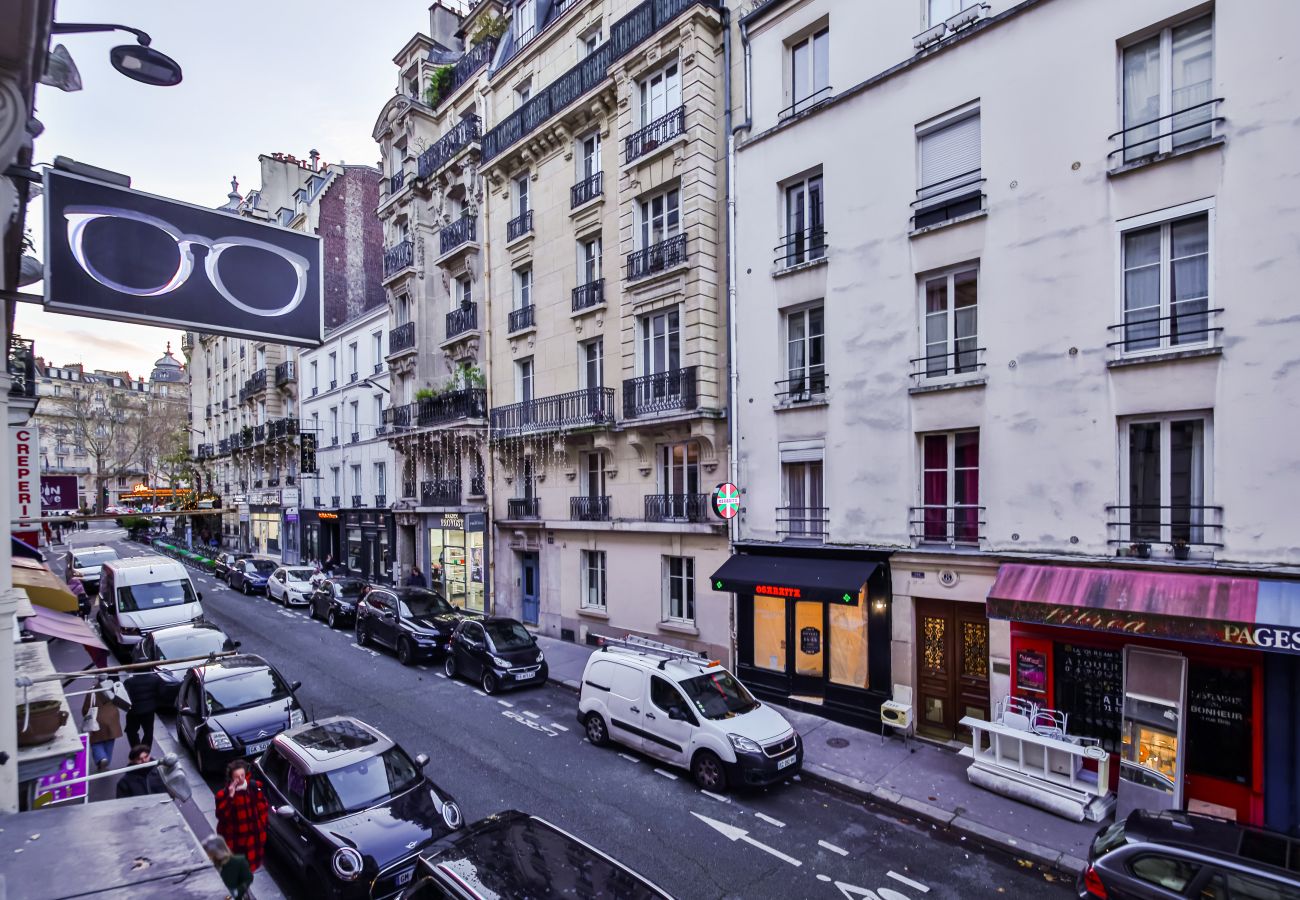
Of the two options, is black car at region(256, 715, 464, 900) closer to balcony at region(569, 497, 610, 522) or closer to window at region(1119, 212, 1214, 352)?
balcony at region(569, 497, 610, 522)

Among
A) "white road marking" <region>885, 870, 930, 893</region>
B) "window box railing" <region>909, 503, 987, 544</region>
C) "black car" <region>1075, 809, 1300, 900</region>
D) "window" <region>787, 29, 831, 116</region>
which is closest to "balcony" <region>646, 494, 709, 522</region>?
"window box railing" <region>909, 503, 987, 544</region>

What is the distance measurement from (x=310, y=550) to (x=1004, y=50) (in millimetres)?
37672

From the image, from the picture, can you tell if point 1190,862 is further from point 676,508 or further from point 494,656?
point 494,656

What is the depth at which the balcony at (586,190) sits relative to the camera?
59.8ft

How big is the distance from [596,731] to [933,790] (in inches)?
225

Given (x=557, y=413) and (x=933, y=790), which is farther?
(x=557, y=413)

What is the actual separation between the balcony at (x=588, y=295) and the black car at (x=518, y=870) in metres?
14.5

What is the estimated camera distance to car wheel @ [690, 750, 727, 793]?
980 cm

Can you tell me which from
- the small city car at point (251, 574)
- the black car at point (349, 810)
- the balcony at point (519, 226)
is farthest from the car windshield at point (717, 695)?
the small city car at point (251, 574)

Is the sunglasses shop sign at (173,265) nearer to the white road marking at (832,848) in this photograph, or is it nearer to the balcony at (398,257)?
the white road marking at (832,848)

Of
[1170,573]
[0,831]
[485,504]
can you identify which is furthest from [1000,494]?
[485,504]

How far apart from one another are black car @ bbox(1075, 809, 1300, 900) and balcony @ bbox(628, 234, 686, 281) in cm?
1323

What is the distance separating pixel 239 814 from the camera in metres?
6.77

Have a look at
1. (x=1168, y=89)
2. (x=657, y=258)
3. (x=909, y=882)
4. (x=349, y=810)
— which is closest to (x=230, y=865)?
(x=349, y=810)
